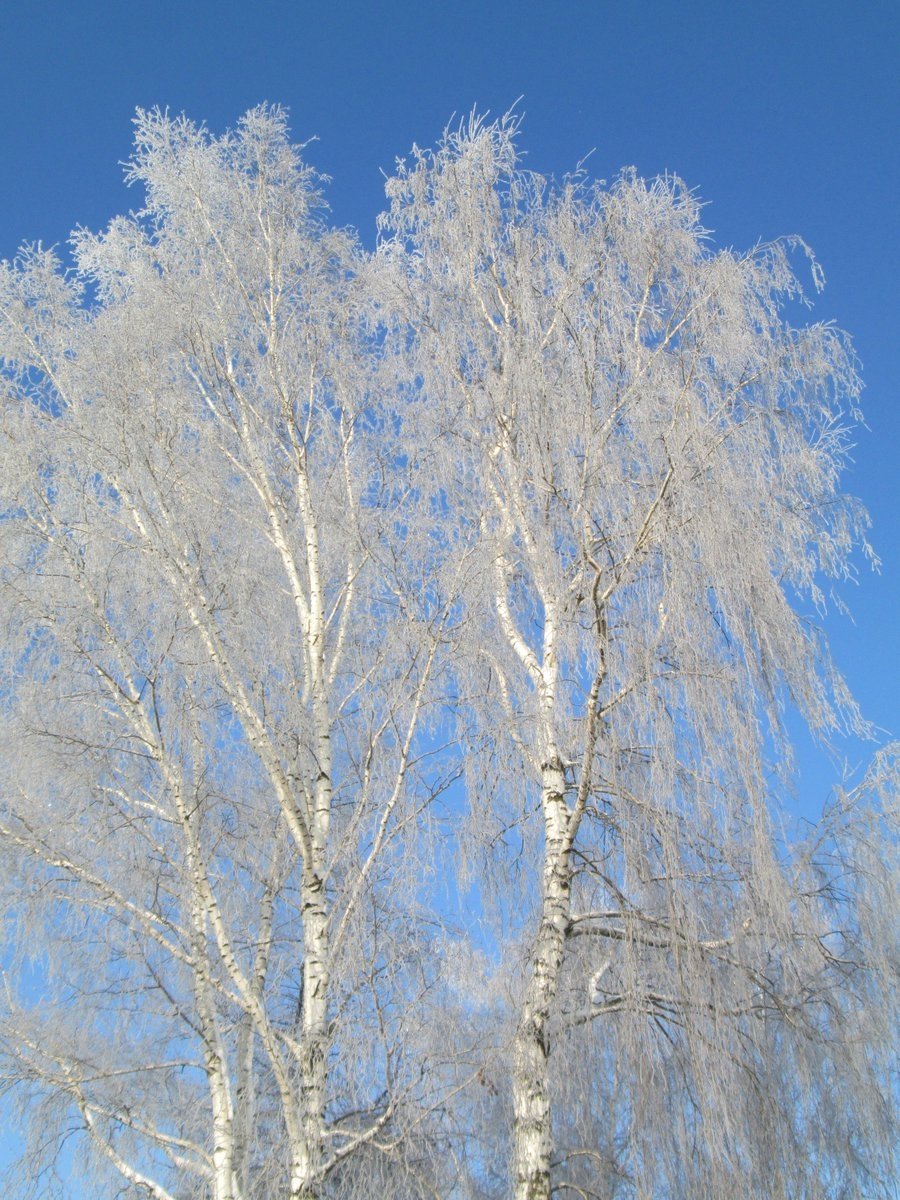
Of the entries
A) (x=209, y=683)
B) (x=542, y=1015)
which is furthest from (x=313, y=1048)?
(x=209, y=683)

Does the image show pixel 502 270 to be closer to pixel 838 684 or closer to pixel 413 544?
pixel 413 544

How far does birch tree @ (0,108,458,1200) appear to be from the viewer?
6.12m

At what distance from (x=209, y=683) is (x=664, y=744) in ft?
11.2

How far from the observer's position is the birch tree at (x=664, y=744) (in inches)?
216

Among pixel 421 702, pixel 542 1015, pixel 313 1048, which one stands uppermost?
pixel 421 702

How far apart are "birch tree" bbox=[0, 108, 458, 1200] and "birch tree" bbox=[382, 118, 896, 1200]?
0.68 meters

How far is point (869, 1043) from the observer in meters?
5.78

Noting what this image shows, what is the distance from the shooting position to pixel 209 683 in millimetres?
7605

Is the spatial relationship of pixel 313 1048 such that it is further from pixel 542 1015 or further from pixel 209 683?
pixel 209 683

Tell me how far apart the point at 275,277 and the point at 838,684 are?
490 cm

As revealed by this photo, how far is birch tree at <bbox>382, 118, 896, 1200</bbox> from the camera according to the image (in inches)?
216

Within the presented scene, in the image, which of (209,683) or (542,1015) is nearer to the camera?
(542,1015)

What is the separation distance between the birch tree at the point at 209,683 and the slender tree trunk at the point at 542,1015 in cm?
62

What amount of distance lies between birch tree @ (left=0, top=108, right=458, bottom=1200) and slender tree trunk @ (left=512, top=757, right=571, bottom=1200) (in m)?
0.62
